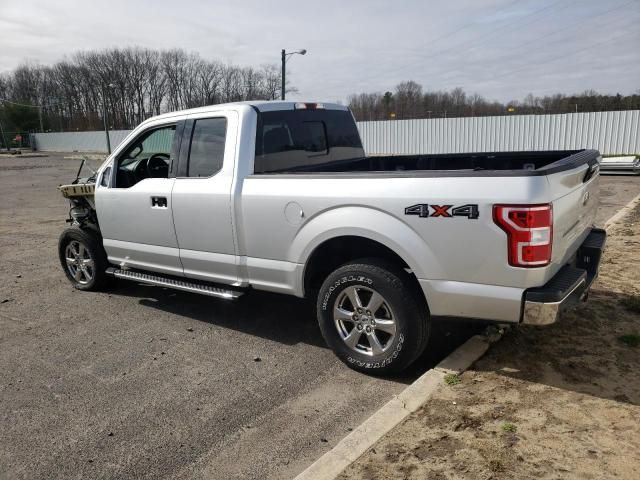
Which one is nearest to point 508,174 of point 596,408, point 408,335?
point 408,335

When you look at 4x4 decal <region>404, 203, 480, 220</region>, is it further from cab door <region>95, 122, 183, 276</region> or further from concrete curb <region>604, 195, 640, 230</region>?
concrete curb <region>604, 195, 640, 230</region>

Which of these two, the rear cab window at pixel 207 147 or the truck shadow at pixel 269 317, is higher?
Result: the rear cab window at pixel 207 147

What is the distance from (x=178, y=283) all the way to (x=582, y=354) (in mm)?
3588

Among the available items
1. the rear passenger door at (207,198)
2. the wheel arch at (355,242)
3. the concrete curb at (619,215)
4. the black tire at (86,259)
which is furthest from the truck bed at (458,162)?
the concrete curb at (619,215)

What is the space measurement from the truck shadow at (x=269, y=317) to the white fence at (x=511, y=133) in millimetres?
25814

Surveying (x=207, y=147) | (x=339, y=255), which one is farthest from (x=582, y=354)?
(x=207, y=147)

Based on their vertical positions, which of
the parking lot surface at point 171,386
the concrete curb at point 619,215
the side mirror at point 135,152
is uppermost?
the side mirror at point 135,152

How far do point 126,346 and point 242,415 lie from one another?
176 centimetres

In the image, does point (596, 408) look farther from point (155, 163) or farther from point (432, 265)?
point (155, 163)

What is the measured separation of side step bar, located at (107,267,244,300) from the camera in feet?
15.2

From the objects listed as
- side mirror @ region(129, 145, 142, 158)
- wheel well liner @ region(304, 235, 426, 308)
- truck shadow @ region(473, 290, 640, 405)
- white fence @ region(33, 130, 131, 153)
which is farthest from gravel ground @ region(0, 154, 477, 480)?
white fence @ region(33, 130, 131, 153)

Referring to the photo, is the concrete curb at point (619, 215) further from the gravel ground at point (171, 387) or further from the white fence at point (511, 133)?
the white fence at point (511, 133)

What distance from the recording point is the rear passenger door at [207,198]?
178 inches

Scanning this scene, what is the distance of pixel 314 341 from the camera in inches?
186
